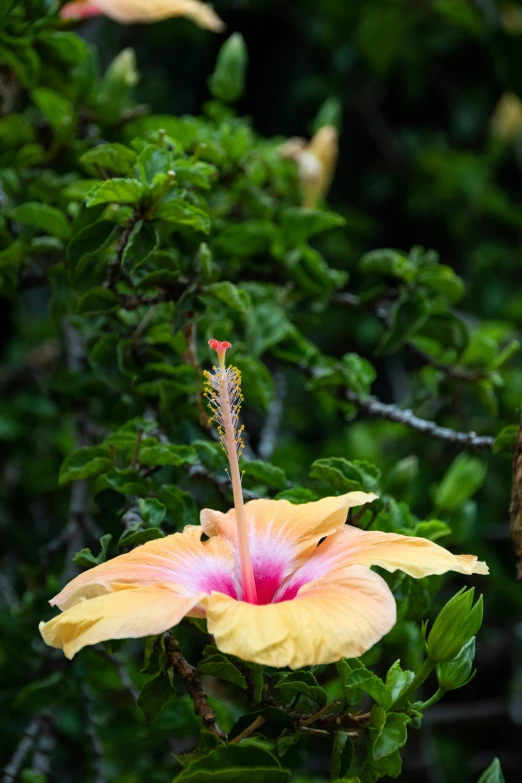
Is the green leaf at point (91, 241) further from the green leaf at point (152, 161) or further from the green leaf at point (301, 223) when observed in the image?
the green leaf at point (301, 223)

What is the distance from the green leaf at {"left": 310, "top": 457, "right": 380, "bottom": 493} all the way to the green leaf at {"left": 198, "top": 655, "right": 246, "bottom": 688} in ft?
0.81

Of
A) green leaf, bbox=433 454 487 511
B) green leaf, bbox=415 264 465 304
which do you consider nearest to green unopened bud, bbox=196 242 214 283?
green leaf, bbox=415 264 465 304

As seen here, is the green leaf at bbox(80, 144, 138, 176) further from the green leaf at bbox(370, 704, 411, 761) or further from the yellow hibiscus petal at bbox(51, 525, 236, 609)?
the green leaf at bbox(370, 704, 411, 761)

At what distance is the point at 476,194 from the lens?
2.13m

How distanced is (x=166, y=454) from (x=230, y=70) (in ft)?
2.60

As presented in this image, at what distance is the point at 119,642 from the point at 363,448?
93 centimetres

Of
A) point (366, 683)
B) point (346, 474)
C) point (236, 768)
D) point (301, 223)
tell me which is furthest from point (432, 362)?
point (236, 768)

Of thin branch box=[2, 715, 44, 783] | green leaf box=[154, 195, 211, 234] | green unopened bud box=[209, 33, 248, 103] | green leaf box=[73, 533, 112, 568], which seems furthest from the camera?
green unopened bud box=[209, 33, 248, 103]

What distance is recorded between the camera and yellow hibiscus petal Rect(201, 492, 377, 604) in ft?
2.60

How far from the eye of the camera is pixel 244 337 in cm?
117

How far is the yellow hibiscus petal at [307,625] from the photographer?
0.61 metres

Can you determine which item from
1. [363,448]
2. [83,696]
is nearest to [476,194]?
[363,448]

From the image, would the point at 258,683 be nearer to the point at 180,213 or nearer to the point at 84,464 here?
the point at 84,464

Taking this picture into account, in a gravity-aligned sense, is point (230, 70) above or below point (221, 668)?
above
